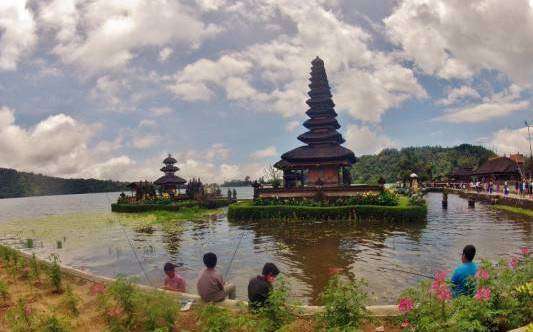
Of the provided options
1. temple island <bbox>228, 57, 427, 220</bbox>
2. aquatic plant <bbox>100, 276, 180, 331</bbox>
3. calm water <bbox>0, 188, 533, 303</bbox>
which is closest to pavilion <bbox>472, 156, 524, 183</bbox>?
temple island <bbox>228, 57, 427, 220</bbox>

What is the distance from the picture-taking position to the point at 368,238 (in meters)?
19.8

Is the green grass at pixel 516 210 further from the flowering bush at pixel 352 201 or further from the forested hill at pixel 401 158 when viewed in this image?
the forested hill at pixel 401 158

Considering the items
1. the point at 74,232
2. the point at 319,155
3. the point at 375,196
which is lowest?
the point at 74,232

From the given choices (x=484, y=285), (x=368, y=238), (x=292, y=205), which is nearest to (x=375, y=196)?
(x=292, y=205)

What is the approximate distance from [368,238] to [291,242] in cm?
421

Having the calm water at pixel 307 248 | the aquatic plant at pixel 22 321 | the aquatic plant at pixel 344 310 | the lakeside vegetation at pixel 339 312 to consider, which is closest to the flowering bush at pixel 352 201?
the calm water at pixel 307 248

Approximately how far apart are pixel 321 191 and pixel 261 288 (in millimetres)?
24452

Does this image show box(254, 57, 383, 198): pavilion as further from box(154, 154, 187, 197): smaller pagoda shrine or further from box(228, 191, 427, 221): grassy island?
box(154, 154, 187, 197): smaller pagoda shrine

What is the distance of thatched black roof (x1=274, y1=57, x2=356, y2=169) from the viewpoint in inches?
1455

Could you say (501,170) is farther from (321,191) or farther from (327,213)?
(327,213)

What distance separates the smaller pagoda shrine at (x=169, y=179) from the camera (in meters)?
55.6

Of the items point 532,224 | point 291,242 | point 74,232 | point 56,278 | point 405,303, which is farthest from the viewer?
point 74,232

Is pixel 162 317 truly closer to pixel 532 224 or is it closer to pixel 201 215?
pixel 532 224

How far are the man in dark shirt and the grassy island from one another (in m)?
20.2
